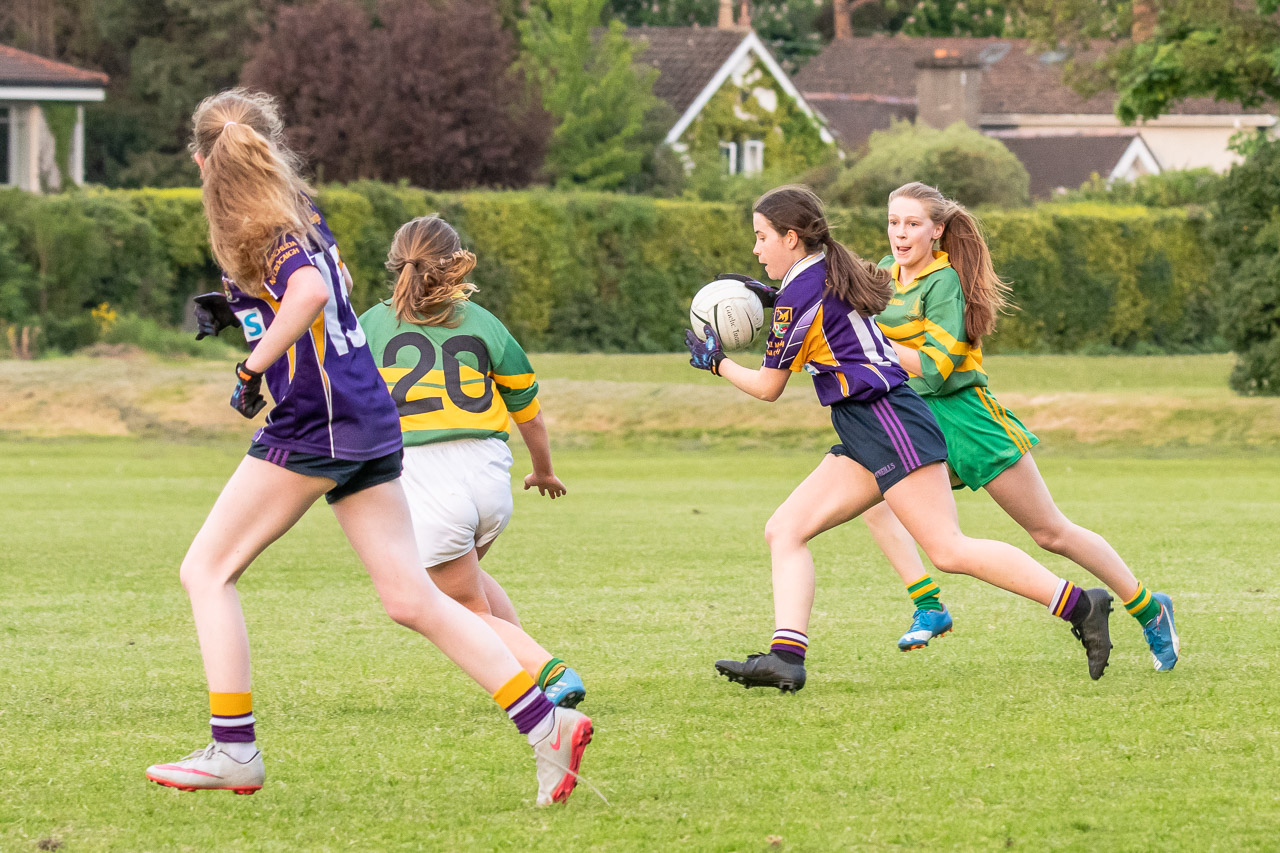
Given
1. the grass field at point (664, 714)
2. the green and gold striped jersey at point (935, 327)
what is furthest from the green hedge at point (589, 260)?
the green and gold striped jersey at point (935, 327)

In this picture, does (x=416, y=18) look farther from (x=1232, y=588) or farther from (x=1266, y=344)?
(x=1232, y=588)

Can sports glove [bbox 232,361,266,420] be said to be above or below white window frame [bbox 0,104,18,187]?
above

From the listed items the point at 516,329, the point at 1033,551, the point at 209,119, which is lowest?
the point at 516,329

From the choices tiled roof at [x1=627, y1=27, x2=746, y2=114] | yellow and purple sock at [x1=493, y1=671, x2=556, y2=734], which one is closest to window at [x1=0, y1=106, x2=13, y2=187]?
tiled roof at [x1=627, y1=27, x2=746, y2=114]

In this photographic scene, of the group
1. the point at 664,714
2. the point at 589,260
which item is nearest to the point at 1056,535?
the point at 664,714

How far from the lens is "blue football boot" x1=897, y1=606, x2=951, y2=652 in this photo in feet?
24.1

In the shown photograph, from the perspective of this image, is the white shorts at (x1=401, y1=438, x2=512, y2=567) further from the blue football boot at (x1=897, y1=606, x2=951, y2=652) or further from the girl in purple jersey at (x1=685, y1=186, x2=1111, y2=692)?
the blue football boot at (x1=897, y1=606, x2=951, y2=652)

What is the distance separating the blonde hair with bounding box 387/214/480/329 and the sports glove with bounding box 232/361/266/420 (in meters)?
1.06

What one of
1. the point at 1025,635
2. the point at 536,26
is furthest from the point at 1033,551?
the point at 536,26

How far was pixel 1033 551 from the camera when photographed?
11133 mm

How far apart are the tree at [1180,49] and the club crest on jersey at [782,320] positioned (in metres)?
18.9

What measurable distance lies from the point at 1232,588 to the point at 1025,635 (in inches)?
74.9

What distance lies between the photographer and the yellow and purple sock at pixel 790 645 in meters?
6.52

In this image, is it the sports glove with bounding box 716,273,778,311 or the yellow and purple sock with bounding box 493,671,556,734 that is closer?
the yellow and purple sock with bounding box 493,671,556,734
